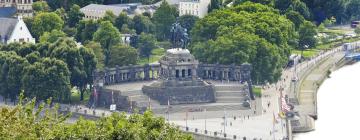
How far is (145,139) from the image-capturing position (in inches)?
2231

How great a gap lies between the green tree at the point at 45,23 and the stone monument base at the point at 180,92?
3913cm

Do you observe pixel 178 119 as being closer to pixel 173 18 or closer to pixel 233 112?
pixel 233 112

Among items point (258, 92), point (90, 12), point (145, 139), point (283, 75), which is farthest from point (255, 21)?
point (145, 139)

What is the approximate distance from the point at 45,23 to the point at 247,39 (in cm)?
3543

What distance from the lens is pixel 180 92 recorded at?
342ft

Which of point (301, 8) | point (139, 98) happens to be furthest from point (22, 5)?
point (139, 98)

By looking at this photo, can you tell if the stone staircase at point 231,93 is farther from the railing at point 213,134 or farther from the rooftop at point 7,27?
the rooftop at point 7,27

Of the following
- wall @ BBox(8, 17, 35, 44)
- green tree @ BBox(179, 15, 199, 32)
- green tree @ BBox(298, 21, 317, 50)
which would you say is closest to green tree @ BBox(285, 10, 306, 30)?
green tree @ BBox(298, 21, 317, 50)

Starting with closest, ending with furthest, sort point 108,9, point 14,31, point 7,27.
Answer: point 14,31 → point 7,27 → point 108,9

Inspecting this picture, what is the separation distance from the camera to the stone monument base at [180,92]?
10347 cm

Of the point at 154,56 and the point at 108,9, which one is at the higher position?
the point at 108,9

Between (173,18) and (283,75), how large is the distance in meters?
30.5

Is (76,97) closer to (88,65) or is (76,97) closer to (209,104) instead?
(88,65)

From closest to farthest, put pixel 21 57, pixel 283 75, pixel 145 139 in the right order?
pixel 145 139 < pixel 21 57 < pixel 283 75
